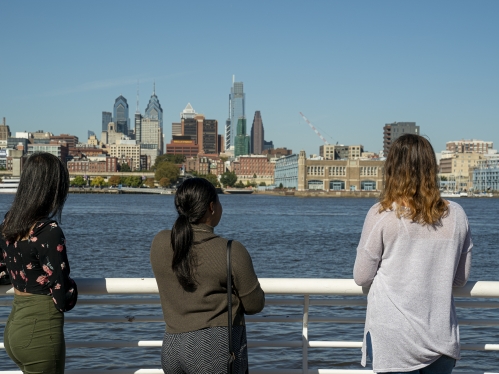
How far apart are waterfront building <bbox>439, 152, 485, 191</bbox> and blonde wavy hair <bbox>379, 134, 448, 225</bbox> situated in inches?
5466

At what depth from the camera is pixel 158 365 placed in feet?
21.0

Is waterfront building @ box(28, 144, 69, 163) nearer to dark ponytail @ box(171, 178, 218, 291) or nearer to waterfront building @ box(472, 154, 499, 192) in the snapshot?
waterfront building @ box(472, 154, 499, 192)

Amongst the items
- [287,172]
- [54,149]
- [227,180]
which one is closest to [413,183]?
[287,172]

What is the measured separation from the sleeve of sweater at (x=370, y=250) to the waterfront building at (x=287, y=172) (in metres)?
121

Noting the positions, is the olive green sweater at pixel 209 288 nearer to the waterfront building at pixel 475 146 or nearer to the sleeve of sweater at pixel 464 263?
the sleeve of sweater at pixel 464 263

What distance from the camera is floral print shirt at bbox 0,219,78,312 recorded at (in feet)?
6.86

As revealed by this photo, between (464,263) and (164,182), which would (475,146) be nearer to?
(164,182)

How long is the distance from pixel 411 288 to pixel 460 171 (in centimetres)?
14860

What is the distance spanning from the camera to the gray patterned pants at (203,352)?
1.98 metres

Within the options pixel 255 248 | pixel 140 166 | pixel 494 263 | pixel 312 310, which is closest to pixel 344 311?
pixel 312 310

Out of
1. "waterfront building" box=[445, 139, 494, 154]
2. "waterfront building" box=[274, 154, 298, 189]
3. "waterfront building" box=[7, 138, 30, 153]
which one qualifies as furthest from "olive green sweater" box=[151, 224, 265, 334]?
"waterfront building" box=[445, 139, 494, 154]

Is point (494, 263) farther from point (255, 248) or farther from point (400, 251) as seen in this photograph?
point (400, 251)

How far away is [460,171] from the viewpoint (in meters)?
144

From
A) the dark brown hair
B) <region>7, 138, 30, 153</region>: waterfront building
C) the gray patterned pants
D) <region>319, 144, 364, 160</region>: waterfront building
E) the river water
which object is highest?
<region>7, 138, 30, 153</region>: waterfront building
